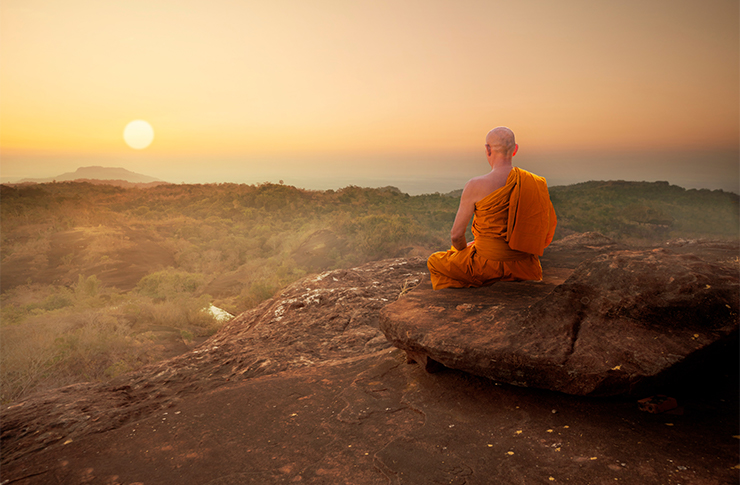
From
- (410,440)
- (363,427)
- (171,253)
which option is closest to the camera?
(410,440)

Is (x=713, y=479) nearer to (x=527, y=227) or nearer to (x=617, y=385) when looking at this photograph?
(x=617, y=385)

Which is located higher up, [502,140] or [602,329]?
[502,140]

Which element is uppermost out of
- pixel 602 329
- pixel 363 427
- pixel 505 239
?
pixel 505 239

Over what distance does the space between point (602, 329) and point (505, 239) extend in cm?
151

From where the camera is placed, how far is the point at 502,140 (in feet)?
12.7

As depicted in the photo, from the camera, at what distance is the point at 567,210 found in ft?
67.8

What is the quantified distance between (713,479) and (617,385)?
584mm

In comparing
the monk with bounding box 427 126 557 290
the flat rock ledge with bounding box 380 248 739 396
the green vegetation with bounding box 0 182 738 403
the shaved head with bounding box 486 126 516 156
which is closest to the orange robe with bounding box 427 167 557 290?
the monk with bounding box 427 126 557 290

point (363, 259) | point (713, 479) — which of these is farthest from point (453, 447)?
point (363, 259)

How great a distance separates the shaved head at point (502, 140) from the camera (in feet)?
12.6

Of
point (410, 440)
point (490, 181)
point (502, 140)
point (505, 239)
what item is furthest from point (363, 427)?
point (502, 140)

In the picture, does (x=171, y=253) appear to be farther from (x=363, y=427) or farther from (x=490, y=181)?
(x=363, y=427)

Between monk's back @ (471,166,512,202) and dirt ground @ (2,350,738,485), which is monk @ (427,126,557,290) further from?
dirt ground @ (2,350,738,485)

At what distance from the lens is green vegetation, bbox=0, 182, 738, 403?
20.6ft
